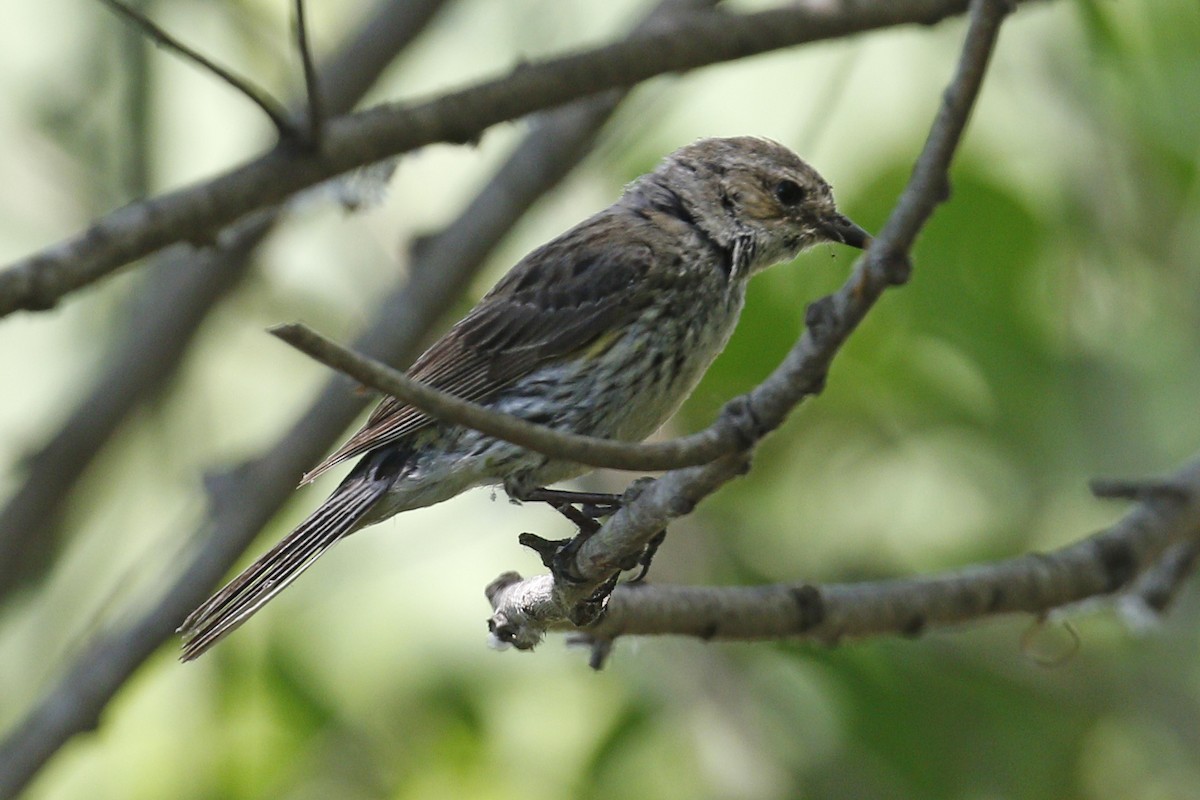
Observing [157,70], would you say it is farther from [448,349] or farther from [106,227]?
[106,227]

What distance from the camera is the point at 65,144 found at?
637 centimetres

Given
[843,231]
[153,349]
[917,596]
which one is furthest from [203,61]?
[153,349]

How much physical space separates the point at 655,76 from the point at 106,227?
1.44 metres

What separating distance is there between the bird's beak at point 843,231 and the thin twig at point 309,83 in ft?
5.21

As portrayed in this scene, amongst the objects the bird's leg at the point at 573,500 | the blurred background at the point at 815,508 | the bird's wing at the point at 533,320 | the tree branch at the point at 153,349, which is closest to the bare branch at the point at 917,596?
the bird's leg at the point at 573,500

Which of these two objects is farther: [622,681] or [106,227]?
[622,681]

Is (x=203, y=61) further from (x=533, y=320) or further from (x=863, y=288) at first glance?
(x=863, y=288)

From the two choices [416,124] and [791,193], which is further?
[791,193]

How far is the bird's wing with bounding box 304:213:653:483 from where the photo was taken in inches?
161

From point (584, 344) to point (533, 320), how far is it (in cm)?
23

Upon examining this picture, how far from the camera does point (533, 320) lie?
431 centimetres

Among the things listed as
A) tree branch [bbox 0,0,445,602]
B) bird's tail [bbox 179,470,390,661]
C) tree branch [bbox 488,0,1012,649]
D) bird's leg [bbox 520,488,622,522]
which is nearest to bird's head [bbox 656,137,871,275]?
bird's leg [bbox 520,488,622,522]

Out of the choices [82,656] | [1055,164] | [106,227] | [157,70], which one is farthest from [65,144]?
[1055,164]

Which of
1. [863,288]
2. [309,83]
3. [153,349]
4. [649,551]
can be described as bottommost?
[649,551]
